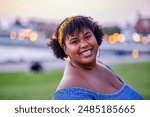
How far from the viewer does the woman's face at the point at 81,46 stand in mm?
1860

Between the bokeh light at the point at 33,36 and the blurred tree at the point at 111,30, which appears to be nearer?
the blurred tree at the point at 111,30

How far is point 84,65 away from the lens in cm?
191

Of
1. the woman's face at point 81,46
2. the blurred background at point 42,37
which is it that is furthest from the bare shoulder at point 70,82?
the blurred background at point 42,37

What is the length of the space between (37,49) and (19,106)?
419 millimetres

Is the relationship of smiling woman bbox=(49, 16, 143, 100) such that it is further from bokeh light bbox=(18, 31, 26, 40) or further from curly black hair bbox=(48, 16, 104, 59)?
bokeh light bbox=(18, 31, 26, 40)

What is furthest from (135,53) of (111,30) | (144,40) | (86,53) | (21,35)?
(21,35)

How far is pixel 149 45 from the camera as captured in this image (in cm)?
235

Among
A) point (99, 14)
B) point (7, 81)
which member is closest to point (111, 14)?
point (99, 14)

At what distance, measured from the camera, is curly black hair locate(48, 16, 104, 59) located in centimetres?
184

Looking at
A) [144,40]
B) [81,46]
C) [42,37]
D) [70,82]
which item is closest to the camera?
[70,82]

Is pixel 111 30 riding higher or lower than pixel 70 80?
higher

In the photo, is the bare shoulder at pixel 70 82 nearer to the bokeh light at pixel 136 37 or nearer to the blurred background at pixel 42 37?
the blurred background at pixel 42 37

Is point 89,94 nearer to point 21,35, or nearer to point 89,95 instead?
point 89,95

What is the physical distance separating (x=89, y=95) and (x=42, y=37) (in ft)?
2.07
